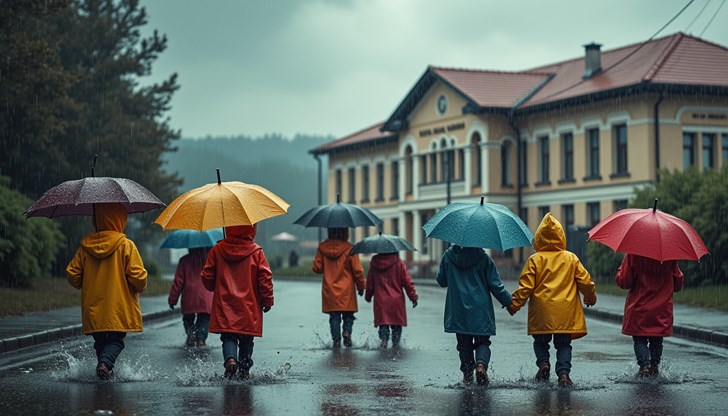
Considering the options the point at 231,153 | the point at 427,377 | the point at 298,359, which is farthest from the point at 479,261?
the point at 231,153

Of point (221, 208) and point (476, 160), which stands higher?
point (476, 160)

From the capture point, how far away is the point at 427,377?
40.7 feet

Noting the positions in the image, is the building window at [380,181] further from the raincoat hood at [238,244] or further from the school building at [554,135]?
the raincoat hood at [238,244]

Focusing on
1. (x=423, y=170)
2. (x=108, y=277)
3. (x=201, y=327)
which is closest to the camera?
(x=108, y=277)

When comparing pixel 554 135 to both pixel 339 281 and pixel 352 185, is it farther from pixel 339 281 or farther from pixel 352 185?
pixel 339 281

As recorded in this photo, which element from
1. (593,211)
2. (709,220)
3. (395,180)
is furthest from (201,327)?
(395,180)

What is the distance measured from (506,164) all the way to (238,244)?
45522 mm

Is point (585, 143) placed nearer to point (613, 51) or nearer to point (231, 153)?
point (613, 51)

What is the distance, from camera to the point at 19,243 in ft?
87.2

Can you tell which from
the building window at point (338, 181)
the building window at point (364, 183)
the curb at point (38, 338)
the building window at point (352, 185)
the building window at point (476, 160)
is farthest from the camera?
the building window at point (338, 181)

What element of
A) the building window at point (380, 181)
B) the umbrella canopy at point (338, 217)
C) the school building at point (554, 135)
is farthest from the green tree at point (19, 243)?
the building window at point (380, 181)

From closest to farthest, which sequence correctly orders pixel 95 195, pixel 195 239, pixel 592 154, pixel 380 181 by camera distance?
pixel 95 195
pixel 195 239
pixel 592 154
pixel 380 181

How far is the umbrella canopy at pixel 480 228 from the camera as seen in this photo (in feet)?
36.0

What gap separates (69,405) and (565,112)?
4402 centimetres
